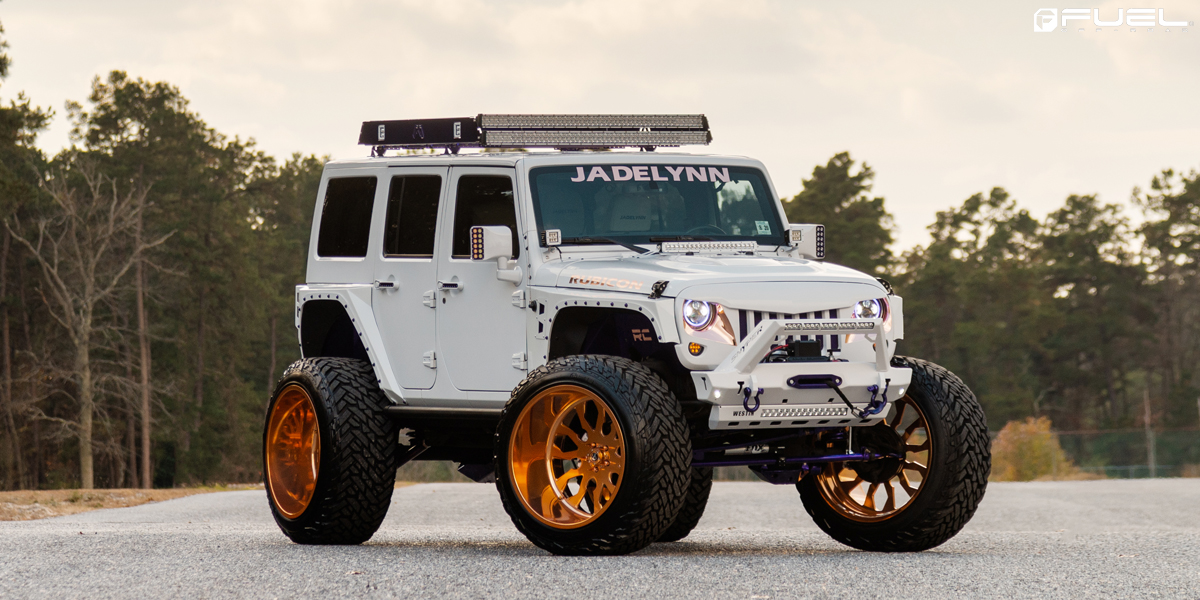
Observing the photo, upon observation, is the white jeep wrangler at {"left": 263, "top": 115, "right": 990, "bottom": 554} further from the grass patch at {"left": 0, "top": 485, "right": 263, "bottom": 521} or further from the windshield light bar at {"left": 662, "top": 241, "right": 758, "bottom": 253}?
the grass patch at {"left": 0, "top": 485, "right": 263, "bottom": 521}

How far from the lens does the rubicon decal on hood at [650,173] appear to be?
10.1 metres

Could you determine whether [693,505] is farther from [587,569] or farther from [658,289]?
[587,569]

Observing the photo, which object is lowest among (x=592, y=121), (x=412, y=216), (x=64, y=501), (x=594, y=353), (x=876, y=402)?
(x=64, y=501)

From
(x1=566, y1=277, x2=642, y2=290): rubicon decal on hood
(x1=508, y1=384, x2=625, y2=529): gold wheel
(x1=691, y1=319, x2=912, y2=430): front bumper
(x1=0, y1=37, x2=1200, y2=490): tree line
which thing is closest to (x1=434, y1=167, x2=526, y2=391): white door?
(x1=566, y1=277, x2=642, y2=290): rubicon decal on hood

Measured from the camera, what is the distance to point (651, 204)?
33.3 ft

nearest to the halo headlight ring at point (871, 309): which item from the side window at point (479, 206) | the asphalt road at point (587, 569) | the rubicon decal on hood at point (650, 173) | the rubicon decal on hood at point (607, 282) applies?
the rubicon decal on hood at point (607, 282)

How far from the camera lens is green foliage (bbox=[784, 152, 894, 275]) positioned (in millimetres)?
87688

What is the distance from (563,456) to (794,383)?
4.75 feet

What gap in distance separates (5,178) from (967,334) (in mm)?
68333

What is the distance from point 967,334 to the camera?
9538 centimetres

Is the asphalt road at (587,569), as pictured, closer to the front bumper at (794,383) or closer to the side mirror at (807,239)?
the front bumper at (794,383)

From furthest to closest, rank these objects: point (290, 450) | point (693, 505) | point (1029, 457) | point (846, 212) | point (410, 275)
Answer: point (846, 212) → point (1029, 457) → point (693, 505) → point (290, 450) → point (410, 275)

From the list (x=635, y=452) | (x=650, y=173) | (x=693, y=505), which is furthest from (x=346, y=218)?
(x=635, y=452)

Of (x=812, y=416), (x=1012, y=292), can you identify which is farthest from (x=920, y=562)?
(x=1012, y=292)
